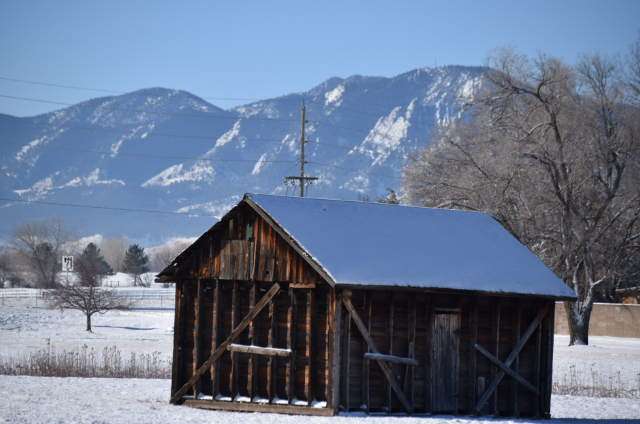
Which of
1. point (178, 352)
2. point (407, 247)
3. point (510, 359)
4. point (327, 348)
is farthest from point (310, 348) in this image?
point (510, 359)

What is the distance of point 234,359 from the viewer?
26.0 metres

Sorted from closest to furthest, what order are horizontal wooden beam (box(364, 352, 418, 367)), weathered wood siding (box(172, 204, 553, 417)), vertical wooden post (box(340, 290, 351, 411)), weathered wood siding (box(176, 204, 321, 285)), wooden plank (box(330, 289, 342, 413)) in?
1. wooden plank (box(330, 289, 342, 413))
2. vertical wooden post (box(340, 290, 351, 411))
3. horizontal wooden beam (box(364, 352, 418, 367))
4. weathered wood siding (box(172, 204, 553, 417))
5. weathered wood siding (box(176, 204, 321, 285))

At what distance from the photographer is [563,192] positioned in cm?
5372

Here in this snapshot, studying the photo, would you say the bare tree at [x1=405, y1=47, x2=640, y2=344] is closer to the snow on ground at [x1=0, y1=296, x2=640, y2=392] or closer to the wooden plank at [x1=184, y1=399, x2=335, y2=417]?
the snow on ground at [x1=0, y1=296, x2=640, y2=392]

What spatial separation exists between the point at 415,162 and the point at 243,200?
35.4 metres

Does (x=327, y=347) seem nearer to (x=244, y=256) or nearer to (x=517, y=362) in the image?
(x=244, y=256)

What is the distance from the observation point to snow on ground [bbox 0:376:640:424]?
77.2ft

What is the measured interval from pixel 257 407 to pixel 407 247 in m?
5.28

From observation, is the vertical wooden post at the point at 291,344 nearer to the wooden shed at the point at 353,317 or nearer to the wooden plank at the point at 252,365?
the wooden shed at the point at 353,317

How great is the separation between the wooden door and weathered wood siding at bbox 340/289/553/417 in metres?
0.02

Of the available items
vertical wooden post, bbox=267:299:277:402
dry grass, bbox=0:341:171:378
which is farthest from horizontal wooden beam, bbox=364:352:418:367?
dry grass, bbox=0:341:171:378

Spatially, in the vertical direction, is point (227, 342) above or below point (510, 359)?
above

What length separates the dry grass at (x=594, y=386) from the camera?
33125mm

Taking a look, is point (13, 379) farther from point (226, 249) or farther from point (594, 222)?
point (594, 222)
